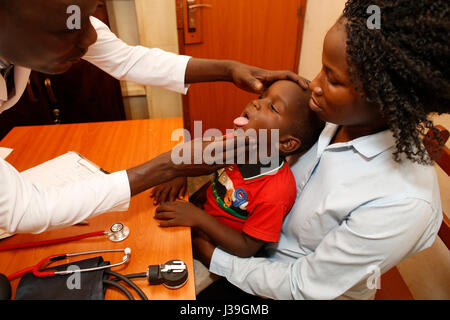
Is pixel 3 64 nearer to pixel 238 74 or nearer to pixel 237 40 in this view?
pixel 238 74

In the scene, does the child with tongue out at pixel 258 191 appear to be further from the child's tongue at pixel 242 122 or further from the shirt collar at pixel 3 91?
the shirt collar at pixel 3 91

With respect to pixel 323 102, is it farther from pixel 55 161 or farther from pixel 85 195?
pixel 55 161

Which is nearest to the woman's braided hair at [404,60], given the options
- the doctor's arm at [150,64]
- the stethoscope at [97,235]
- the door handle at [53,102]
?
the doctor's arm at [150,64]

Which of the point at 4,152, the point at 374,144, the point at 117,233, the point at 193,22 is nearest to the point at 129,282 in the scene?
the point at 117,233

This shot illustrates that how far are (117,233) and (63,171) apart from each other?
15.4 inches

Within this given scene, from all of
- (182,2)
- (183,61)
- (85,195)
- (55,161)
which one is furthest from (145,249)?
(182,2)

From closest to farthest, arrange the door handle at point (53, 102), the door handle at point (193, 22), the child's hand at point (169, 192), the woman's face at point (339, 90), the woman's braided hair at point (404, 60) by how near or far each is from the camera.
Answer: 1. the woman's braided hair at point (404, 60)
2. the woman's face at point (339, 90)
3. the child's hand at point (169, 192)
4. the door handle at point (53, 102)
5. the door handle at point (193, 22)

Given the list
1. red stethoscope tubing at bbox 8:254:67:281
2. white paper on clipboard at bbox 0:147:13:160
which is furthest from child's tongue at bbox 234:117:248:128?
white paper on clipboard at bbox 0:147:13:160

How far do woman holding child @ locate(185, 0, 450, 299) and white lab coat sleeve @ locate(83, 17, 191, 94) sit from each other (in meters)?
0.73

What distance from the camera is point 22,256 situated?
33.0 inches

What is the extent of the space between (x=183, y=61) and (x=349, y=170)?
2.90ft

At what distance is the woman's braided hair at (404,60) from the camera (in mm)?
535

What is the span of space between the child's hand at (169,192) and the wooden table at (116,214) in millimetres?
32

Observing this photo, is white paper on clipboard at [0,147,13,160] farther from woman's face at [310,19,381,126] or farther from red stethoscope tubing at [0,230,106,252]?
woman's face at [310,19,381,126]
